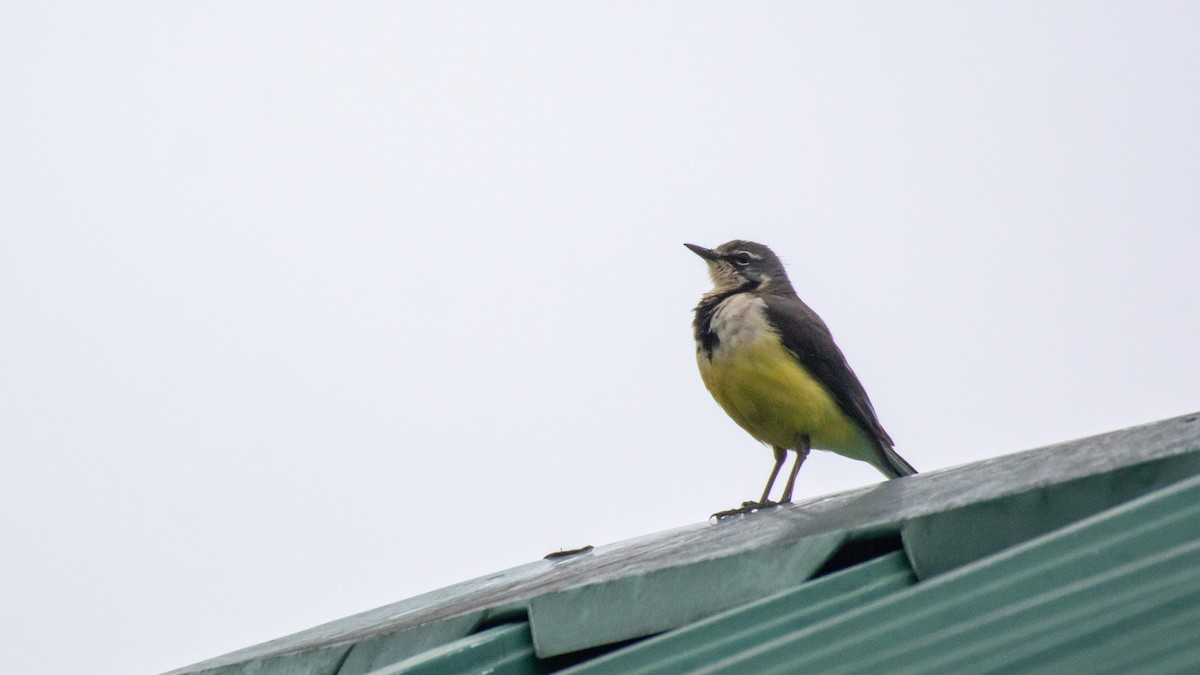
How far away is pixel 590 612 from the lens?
2453 mm

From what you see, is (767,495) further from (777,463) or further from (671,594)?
(671,594)

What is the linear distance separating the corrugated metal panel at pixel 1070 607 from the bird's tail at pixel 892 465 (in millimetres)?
4626

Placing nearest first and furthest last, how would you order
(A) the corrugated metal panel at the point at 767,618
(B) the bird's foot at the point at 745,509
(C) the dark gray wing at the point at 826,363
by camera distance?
(A) the corrugated metal panel at the point at 767,618 → (B) the bird's foot at the point at 745,509 → (C) the dark gray wing at the point at 826,363

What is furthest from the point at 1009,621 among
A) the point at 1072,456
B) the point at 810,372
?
the point at 810,372

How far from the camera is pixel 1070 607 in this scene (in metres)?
1.83

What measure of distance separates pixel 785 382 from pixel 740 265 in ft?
4.85

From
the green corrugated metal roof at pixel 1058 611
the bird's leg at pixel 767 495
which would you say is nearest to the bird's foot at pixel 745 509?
the bird's leg at pixel 767 495

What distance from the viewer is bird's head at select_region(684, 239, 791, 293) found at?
24.2ft

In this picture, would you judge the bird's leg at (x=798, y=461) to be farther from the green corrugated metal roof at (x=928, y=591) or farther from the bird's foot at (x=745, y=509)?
the green corrugated metal roof at (x=928, y=591)

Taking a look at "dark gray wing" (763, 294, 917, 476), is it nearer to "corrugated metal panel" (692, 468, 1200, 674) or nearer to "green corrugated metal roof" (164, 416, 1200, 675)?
"green corrugated metal roof" (164, 416, 1200, 675)

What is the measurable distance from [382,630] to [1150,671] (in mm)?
2018

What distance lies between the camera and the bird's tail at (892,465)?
654 cm

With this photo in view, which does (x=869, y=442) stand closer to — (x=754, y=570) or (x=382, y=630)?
(x=382, y=630)

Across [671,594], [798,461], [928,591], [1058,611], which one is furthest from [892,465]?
[1058,611]
